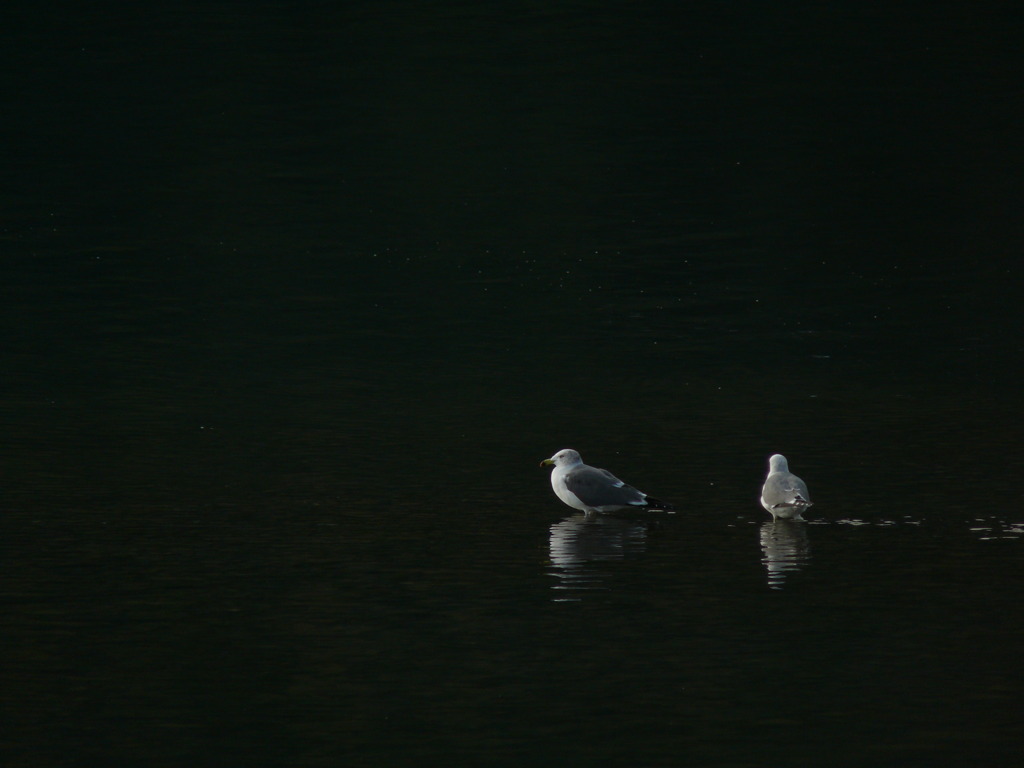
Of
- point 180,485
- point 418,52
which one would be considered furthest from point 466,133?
Result: point 180,485

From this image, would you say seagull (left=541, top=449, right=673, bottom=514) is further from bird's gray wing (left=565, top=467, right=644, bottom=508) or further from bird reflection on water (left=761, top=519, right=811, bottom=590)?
bird reflection on water (left=761, top=519, right=811, bottom=590)

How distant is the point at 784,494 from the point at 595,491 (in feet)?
4.95

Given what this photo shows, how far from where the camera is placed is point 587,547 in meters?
14.1

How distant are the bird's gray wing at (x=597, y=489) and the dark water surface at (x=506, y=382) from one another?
0.27 metres

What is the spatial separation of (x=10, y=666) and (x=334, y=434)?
8.42 meters

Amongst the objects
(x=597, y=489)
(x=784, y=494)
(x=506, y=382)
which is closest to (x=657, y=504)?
(x=597, y=489)

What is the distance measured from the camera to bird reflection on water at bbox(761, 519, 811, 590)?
42.9 ft

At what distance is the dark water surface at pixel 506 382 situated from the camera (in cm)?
1039

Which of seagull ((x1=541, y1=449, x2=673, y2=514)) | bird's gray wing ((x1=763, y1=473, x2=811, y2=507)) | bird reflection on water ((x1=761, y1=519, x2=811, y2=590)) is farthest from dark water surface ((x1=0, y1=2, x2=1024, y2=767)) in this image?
bird's gray wing ((x1=763, y1=473, x2=811, y2=507))

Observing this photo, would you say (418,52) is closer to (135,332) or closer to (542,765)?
(135,332)

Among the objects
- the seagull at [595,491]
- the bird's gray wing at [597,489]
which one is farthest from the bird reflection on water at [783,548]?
the bird's gray wing at [597,489]

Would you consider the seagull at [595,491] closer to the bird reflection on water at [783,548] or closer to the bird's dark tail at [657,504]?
the bird's dark tail at [657,504]

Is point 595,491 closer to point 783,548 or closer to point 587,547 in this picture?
point 587,547

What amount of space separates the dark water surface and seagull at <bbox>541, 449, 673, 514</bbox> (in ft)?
0.76
